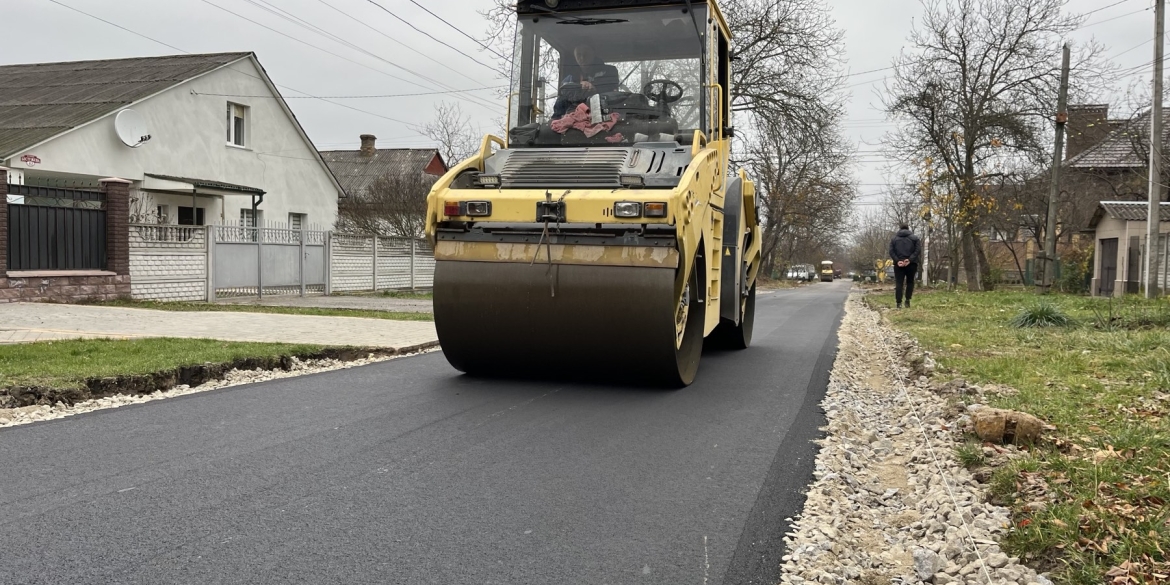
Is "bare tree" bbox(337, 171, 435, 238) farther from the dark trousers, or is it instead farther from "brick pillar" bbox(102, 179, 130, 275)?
the dark trousers

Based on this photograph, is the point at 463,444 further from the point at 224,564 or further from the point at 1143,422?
the point at 1143,422

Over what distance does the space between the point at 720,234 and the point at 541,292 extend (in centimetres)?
220

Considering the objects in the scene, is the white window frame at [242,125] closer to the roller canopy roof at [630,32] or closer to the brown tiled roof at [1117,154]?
the roller canopy roof at [630,32]

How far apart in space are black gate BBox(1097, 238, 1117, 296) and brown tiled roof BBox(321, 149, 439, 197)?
26507mm

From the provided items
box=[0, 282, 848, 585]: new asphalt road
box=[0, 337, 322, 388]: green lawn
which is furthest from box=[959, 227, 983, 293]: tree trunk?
box=[0, 337, 322, 388]: green lawn

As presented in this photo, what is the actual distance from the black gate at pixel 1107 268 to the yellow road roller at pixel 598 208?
20.2 meters

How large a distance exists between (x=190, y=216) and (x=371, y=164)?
754 inches

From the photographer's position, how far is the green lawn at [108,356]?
6.82 meters

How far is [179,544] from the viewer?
134 inches

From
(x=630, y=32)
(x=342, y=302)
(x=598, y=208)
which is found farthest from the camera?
(x=342, y=302)

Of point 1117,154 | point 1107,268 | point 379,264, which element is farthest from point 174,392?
point 1117,154

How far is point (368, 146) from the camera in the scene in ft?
142

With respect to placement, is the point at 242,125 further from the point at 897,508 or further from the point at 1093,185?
the point at 1093,185

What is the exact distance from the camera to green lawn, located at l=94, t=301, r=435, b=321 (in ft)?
48.1
